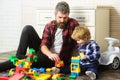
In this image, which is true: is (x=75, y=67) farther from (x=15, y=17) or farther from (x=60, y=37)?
(x=15, y=17)

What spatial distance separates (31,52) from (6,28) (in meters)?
1.86

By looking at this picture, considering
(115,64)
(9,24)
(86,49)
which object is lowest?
(115,64)

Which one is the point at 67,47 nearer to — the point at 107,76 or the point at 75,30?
the point at 75,30

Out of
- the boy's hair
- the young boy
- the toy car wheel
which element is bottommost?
the toy car wheel

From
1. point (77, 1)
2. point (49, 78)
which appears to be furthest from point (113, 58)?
point (77, 1)

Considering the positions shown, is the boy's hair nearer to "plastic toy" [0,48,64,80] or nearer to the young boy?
the young boy

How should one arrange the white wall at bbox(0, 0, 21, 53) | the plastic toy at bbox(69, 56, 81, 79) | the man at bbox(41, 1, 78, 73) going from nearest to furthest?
the plastic toy at bbox(69, 56, 81, 79) < the man at bbox(41, 1, 78, 73) < the white wall at bbox(0, 0, 21, 53)

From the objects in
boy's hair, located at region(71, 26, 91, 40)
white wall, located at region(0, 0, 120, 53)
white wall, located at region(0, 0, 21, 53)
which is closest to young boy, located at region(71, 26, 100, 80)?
boy's hair, located at region(71, 26, 91, 40)

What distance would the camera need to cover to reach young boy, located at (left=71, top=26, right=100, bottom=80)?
207 centimetres

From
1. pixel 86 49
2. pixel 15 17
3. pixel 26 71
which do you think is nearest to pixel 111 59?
pixel 86 49

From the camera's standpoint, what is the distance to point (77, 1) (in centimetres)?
316

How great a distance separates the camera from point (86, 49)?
2119 mm

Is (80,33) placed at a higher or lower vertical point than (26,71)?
higher

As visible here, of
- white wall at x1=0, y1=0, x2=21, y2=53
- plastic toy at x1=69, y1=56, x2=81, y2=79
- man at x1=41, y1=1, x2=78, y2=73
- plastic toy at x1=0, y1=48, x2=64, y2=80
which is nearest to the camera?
plastic toy at x1=0, y1=48, x2=64, y2=80
